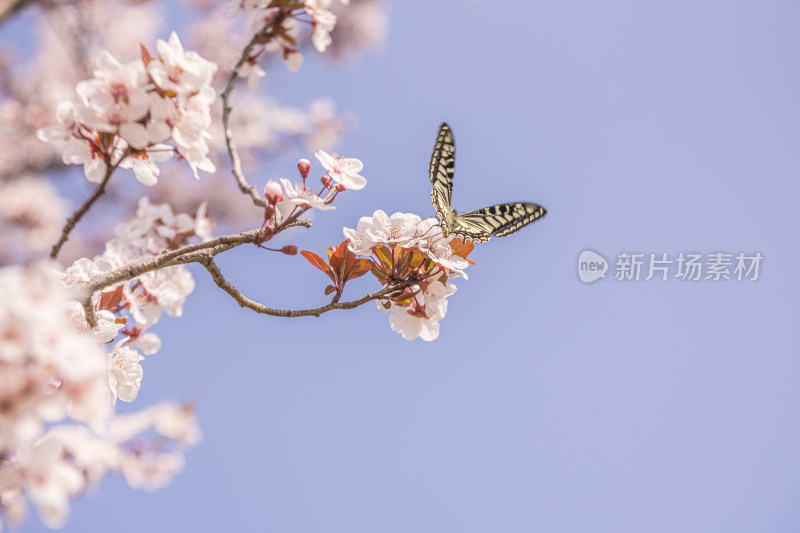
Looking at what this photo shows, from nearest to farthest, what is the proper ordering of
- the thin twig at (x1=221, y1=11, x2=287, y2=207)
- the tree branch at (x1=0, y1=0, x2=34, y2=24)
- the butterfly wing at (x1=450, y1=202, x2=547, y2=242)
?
the thin twig at (x1=221, y1=11, x2=287, y2=207), the butterfly wing at (x1=450, y1=202, x2=547, y2=242), the tree branch at (x1=0, y1=0, x2=34, y2=24)

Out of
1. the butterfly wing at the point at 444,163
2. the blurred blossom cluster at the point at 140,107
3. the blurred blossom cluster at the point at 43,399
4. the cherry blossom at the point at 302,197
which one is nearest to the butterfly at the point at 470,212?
the butterfly wing at the point at 444,163

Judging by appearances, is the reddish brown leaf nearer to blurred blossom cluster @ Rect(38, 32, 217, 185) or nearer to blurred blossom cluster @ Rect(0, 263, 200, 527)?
blurred blossom cluster @ Rect(38, 32, 217, 185)

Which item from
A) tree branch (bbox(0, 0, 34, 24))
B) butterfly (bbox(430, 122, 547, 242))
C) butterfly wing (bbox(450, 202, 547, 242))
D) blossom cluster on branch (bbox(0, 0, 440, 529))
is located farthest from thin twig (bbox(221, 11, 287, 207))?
tree branch (bbox(0, 0, 34, 24))

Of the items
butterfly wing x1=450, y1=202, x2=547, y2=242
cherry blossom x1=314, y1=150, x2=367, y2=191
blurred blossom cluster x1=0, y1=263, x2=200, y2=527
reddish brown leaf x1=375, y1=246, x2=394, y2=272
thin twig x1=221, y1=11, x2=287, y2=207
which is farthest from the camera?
butterfly wing x1=450, y1=202, x2=547, y2=242

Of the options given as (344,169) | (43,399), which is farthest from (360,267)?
(43,399)

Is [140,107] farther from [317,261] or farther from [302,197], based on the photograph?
[317,261]

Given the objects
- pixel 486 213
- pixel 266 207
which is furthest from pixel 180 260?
→ pixel 486 213

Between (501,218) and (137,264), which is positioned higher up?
(501,218)
